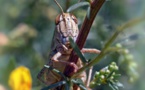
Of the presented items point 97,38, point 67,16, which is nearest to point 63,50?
point 67,16

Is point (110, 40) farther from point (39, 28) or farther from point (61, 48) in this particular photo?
point (39, 28)

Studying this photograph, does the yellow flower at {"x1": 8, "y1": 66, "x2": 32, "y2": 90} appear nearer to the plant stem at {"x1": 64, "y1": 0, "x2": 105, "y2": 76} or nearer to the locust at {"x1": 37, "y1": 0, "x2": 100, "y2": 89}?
the locust at {"x1": 37, "y1": 0, "x2": 100, "y2": 89}

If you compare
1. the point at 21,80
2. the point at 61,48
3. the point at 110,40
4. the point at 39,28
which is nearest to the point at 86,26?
the point at 110,40

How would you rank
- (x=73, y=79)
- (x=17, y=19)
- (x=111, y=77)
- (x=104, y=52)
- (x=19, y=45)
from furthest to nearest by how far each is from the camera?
(x=17, y=19) < (x=19, y=45) < (x=111, y=77) < (x=73, y=79) < (x=104, y=52)

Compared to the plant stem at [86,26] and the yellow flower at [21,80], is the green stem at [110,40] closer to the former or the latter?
the plant stem at [86,26]

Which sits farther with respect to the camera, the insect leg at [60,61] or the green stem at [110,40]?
the insect leg at [60,61]

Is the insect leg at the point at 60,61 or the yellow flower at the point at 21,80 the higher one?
the insect leg at the point at 60,61

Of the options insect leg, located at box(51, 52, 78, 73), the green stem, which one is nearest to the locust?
insect leg, located at box(51, 52, 78, 73)

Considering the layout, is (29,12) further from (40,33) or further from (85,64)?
(85,64)

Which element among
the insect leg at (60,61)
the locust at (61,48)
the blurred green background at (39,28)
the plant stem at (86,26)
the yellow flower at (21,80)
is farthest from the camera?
the blurred green background at (39,28)

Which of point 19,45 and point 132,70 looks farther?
point 19,45

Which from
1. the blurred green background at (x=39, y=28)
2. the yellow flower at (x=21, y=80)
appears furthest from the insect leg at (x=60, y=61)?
the blurred green background at (x=39, y=28)
